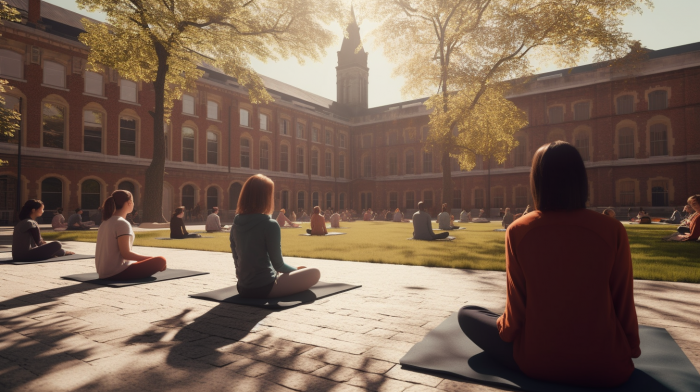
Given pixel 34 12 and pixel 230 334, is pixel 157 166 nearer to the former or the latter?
pixel 34 12

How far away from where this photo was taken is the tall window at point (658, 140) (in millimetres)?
29109

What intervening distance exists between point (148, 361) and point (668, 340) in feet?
11.4

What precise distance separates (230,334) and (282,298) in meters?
1.16

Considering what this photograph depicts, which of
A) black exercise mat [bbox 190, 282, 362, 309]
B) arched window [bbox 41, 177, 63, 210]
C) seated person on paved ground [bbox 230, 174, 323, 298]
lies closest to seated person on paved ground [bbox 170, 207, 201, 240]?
black exercise mat [bbox 190, 282, 362, 309]

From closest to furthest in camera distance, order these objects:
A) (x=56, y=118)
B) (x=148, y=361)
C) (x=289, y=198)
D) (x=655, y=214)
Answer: (x=148, y=361), (x=56, y=118), (x=655, y=214), (x=289, y=198)

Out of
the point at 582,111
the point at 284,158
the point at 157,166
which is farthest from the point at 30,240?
the point at 582,111

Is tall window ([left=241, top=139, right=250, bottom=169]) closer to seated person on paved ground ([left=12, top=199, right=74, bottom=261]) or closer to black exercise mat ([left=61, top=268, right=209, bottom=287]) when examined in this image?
seated person on paved ground ([left=12, top=199, right=74, bottom=261])

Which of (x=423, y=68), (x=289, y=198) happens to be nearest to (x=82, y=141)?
(x=289, y=198)

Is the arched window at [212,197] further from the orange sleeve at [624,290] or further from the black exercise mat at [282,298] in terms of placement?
the orange sleeve at [624,290]

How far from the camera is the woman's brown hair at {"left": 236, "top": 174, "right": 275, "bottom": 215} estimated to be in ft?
12.7

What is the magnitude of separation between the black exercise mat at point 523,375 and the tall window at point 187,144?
29.4 m

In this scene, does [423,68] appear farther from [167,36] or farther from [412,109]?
[412,109]

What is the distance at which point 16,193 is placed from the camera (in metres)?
20.9

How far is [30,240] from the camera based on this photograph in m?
7.22
